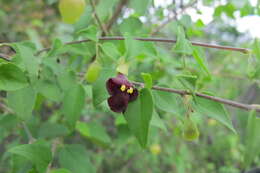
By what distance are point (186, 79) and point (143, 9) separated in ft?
1.06

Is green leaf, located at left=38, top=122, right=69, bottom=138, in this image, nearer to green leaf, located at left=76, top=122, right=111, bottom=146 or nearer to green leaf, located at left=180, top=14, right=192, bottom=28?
green leaf, located at left=76, top=122, right=111, bottom=146

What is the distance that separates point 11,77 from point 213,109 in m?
0.45

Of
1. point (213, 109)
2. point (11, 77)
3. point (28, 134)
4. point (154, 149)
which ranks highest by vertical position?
point (11, 77)

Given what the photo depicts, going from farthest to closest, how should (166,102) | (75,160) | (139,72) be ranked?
(139,72), (75,160), (166,102)

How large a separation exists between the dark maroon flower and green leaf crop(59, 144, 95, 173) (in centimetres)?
40

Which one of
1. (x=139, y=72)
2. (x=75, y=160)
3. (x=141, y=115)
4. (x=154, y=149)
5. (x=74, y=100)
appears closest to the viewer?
(x=141, y=115)

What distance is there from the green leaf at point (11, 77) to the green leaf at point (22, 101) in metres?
0.11

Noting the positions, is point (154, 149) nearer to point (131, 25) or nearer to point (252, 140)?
point (131, 25)

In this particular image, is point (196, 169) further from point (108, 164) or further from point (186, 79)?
point (186, 79)

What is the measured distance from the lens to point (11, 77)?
60 centimetres

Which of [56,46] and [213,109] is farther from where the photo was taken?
[56,46]

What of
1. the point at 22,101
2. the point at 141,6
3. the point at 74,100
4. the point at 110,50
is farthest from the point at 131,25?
the point at 22,101

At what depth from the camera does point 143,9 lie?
0.88 meters

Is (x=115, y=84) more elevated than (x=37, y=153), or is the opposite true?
(x=115, y=84)
